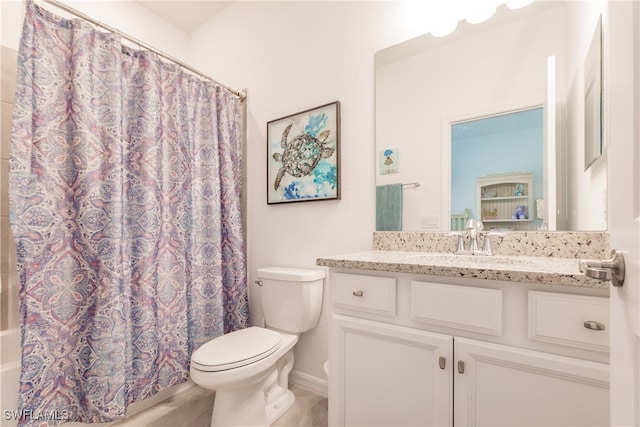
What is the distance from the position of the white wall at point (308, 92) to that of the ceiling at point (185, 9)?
96 mm

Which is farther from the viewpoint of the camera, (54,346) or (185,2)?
(185,2)

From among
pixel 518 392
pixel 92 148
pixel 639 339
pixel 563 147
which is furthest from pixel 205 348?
pixel 563 147

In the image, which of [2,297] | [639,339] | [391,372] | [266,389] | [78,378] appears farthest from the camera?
[266,389]

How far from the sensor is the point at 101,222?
4.50 feet

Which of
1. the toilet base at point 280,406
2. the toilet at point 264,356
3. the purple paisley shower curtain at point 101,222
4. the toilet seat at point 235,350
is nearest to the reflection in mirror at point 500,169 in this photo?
the toilet at point 264,356

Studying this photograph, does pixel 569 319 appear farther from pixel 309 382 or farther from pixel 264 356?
pixel 309 382

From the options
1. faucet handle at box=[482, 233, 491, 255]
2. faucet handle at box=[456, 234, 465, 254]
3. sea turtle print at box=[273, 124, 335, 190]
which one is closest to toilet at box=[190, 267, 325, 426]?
sea turtle print at box=[273, 124, 335, 190]

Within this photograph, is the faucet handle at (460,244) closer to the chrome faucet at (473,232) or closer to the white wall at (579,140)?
the chrome faucet at (473,232)

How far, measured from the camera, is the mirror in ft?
3.75

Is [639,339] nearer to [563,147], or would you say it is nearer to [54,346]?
[563,147]

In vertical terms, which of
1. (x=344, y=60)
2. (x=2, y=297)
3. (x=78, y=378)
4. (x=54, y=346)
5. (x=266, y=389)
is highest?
(x=344, y=60)

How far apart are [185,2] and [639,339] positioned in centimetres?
299

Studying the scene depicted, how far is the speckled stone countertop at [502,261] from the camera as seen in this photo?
78cm

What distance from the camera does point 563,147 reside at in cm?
120
